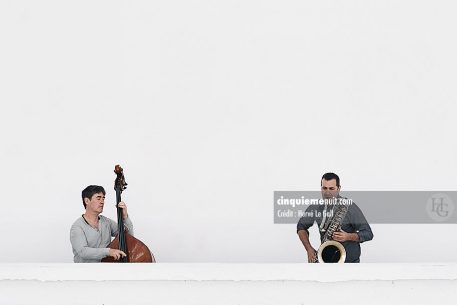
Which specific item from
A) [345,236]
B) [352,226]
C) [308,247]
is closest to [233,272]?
[308,247]

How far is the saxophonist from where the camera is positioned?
5.61 metres

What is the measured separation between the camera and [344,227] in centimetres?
571

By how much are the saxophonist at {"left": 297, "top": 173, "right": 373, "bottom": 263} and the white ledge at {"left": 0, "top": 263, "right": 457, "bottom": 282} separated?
275mm

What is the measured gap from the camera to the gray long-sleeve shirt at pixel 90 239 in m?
5.44

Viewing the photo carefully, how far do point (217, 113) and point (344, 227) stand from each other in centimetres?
164

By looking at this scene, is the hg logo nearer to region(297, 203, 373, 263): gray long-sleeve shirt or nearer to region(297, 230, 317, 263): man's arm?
region(297, 203, 373, 263): gray long-sleeve shirt

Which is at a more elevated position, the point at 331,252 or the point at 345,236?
the point at 345,236

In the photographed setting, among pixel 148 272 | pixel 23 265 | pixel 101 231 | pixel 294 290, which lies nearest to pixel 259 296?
pixel 294 290

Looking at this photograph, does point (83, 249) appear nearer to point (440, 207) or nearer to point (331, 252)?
point (331, 252)

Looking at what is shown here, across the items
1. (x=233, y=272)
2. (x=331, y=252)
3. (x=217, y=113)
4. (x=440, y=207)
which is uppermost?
(x=217, y=113)

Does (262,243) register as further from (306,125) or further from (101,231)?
Result: (101,231)

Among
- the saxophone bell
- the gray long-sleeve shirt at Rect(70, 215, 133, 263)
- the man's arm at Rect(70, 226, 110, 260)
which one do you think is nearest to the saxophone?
the saxophone bell

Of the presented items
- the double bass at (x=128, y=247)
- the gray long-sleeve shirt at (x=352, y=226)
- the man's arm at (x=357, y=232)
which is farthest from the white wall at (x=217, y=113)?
the double bass at (x=128, y=247)

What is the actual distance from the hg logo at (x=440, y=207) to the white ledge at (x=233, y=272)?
1.52 m
